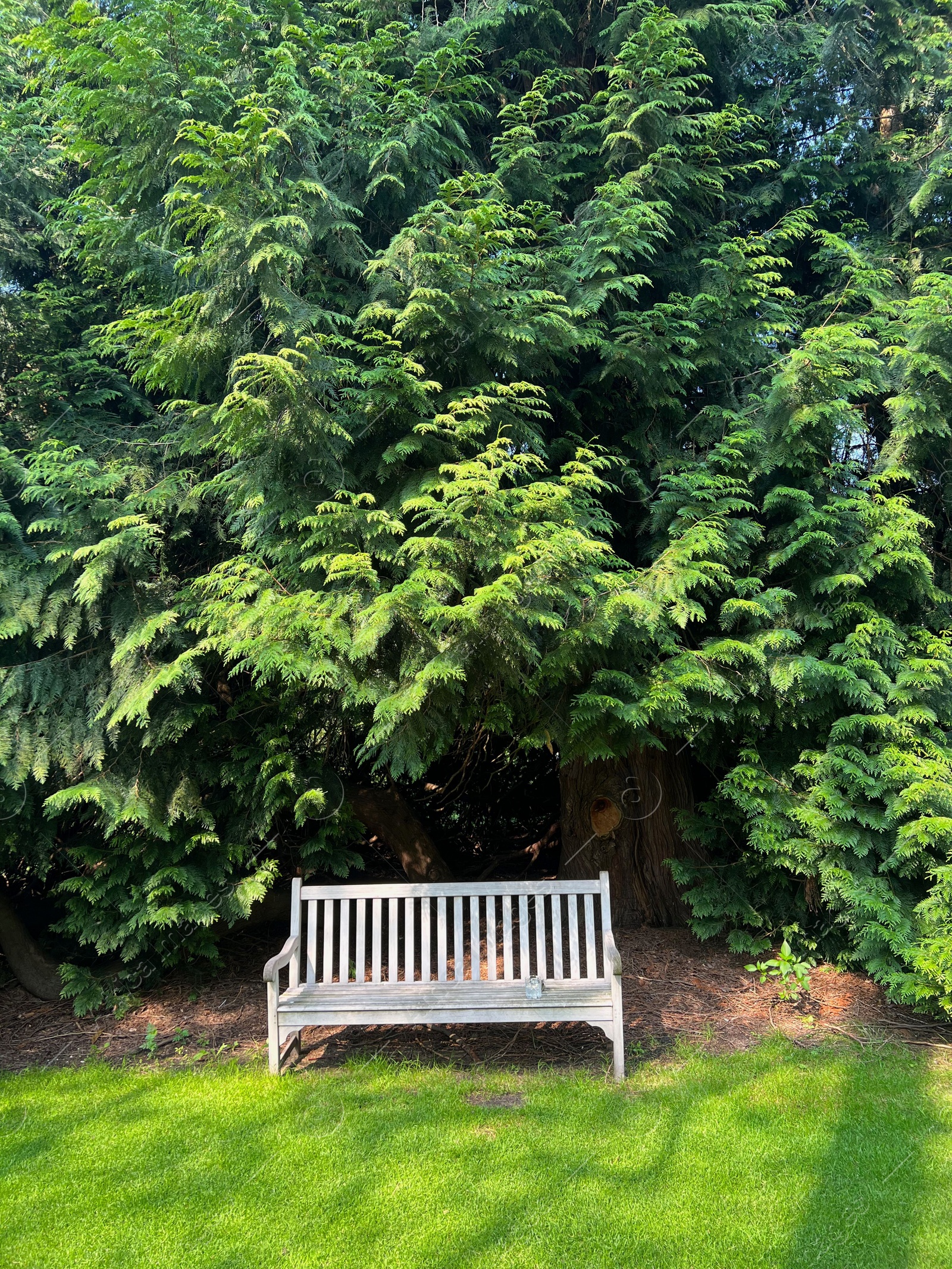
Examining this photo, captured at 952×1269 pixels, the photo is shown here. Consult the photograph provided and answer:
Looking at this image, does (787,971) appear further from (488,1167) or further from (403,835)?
(403,835)

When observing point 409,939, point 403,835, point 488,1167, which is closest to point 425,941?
point 409,939

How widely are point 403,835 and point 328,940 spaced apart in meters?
1.98

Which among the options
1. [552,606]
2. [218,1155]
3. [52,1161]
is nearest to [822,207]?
[552,606]

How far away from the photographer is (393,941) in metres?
4.64

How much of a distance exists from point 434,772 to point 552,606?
337cm

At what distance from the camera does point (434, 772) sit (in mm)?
7426

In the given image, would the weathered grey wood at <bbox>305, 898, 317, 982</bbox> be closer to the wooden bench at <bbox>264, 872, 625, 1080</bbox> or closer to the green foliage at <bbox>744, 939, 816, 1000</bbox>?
the wooden bench at <bbox>264, 872, 625, 1080</bbox>

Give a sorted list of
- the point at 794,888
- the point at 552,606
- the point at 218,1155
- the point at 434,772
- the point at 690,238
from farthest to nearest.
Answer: the point at 434,772, the point at 690,238, the point at 794,888, the point at 552,606, the point at 218,1155

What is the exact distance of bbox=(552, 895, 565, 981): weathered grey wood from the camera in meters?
4.47

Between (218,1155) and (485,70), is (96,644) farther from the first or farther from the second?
(485,70)

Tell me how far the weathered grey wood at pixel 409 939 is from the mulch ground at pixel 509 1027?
1.77ft

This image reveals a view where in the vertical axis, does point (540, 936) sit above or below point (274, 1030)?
above

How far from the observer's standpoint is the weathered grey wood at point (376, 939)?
4.53m

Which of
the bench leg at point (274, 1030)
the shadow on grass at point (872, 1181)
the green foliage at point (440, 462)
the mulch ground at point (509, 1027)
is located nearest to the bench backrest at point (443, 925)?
the bench leg at point (274, 1030)
